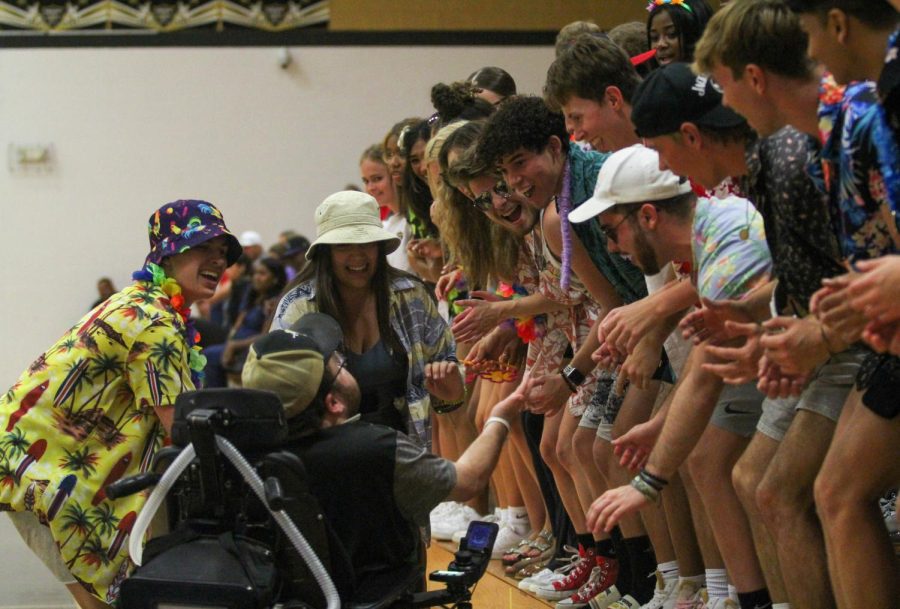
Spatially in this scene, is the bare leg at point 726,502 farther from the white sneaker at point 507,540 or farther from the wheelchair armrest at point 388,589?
the white sneaker at point 507,540

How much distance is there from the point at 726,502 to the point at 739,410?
0.75 ft

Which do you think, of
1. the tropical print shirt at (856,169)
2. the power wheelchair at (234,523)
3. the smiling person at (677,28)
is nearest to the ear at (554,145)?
the smiling person at (677,28)

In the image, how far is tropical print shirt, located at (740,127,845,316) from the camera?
2.69 metres

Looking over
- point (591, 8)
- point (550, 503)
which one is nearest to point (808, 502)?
point (550, 503)

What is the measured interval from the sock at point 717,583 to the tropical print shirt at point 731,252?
2.85 ft

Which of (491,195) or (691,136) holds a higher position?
(691,136)

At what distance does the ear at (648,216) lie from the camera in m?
3.29

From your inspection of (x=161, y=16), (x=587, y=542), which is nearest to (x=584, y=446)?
(x=587, y=542)

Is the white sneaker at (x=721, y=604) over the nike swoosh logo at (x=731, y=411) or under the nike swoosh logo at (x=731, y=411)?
under

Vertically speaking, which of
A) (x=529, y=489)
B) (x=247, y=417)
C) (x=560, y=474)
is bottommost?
(x=529, y=489)

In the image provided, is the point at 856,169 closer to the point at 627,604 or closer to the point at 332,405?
the point at 332,405

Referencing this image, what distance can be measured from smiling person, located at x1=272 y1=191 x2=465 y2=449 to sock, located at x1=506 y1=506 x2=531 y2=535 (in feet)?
4.36

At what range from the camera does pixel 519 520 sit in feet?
16.9

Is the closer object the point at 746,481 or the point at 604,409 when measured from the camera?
the point at 746,481
